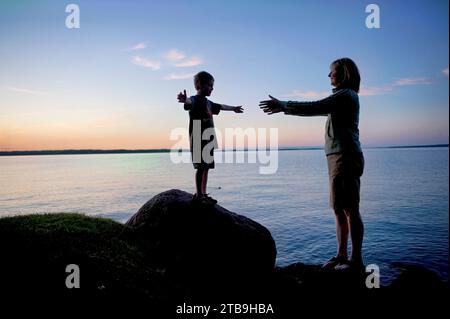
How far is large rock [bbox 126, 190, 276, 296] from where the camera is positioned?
7797 millimetres

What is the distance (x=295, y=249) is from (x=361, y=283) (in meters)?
11.0

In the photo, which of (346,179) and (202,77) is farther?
(202,77)

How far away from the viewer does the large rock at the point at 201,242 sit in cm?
780

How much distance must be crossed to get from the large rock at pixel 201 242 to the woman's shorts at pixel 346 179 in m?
3.45

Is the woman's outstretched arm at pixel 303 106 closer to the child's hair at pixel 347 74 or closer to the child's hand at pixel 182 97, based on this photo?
the child's hair at pixel 347 74

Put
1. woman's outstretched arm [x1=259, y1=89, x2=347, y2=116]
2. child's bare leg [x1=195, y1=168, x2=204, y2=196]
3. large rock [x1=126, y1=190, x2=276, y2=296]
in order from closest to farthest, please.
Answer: woman's outstretched arm [x1=259, y1=89, x2=347, y2=116], child's bare leg [x1=195, y1=168, x2=204, y2=196], large rock [x1=126, y1=190, x2=276, y2=296]

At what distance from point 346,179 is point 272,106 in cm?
193

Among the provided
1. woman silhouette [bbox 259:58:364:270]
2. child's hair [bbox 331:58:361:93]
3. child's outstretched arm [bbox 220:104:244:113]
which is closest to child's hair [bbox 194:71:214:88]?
child's outstretched arm [bbox 220:104:244:113]

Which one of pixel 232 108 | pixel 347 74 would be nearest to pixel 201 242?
pixel 232 108

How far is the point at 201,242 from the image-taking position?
804 cm

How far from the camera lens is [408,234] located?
19.4m

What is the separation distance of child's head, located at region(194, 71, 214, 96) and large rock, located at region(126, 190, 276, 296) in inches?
122

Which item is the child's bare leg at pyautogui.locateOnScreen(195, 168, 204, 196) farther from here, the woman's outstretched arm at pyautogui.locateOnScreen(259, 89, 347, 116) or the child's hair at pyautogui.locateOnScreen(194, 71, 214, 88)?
the woman's outstretched arm at pyautogui.locateOnScreen(259, 89, 347, 116)

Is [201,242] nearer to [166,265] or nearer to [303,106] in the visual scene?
[166,265]
